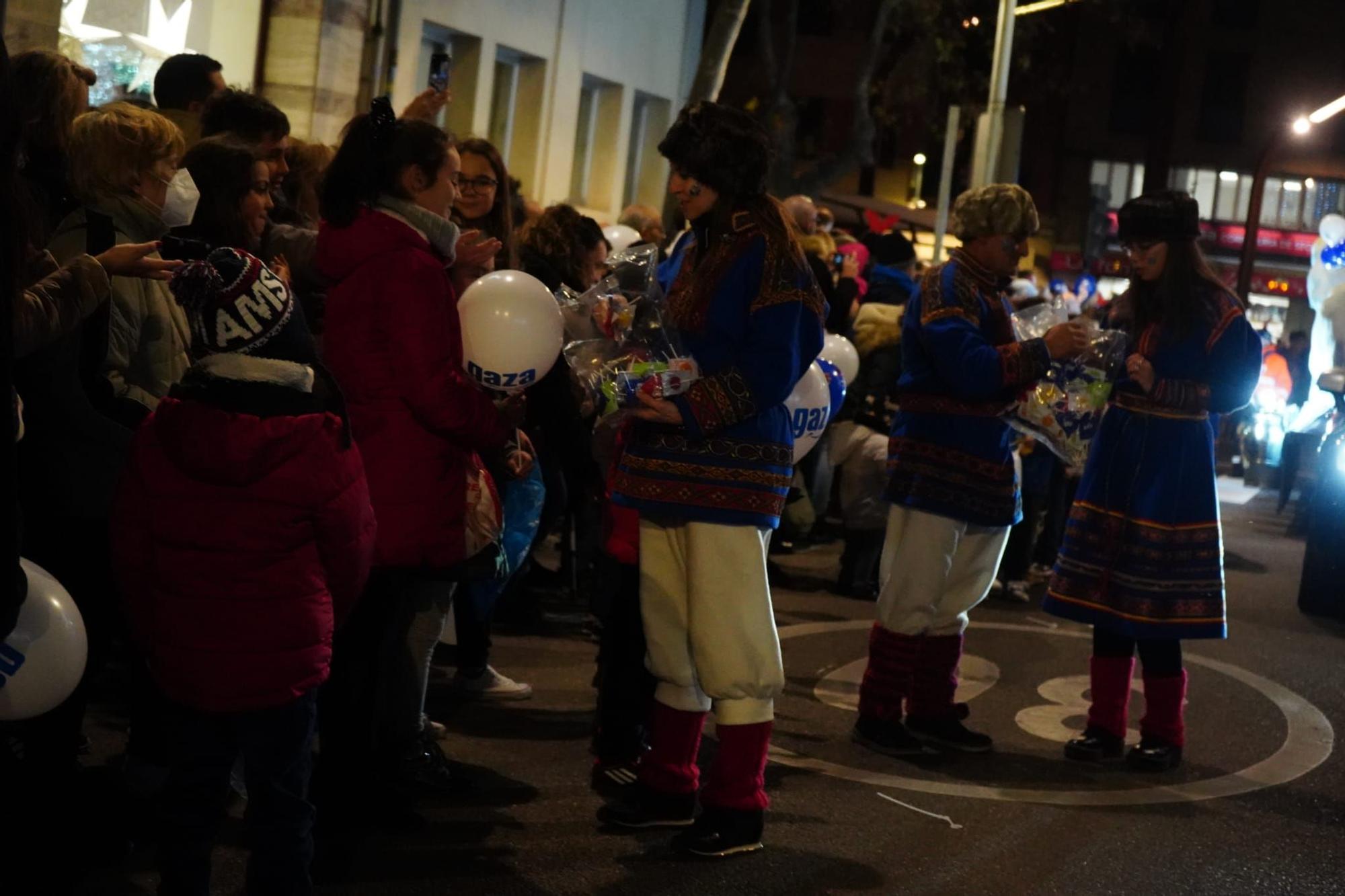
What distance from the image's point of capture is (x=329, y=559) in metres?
3.96

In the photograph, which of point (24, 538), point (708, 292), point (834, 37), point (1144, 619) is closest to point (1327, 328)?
point (1144, 619)

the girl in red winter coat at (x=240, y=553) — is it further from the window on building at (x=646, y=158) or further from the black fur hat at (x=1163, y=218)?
the window on building at (x=646, y=158)

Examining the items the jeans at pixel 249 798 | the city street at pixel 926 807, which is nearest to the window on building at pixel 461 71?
the city street at pixel 926 807

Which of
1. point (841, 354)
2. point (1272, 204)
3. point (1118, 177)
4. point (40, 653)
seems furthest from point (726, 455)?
point (1272, 204)

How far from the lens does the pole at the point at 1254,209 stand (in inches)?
→ 875

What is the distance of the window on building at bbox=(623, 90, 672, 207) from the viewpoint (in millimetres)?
22656

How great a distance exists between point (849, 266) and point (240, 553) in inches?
369

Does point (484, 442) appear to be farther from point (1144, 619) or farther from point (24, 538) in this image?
point (1144, 619)

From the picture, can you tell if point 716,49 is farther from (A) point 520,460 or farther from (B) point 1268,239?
(B) point 1268,239

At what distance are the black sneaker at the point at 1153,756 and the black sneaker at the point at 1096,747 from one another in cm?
6

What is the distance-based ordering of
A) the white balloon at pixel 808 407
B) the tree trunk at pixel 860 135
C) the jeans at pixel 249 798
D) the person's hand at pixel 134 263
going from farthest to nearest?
the tree trunk at pixel 860 135, the white balloon at pixel 808 407, the person's hand at pixel 134 263, the jeans at pixel 249 798

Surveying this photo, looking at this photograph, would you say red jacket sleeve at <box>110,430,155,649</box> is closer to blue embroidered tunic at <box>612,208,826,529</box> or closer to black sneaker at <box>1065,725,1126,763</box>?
blue embroidered tunic at <box>612,208,826,529</box>

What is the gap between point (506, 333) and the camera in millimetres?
5059

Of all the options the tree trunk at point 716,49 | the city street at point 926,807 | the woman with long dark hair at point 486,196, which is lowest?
the city street at point 926,807
